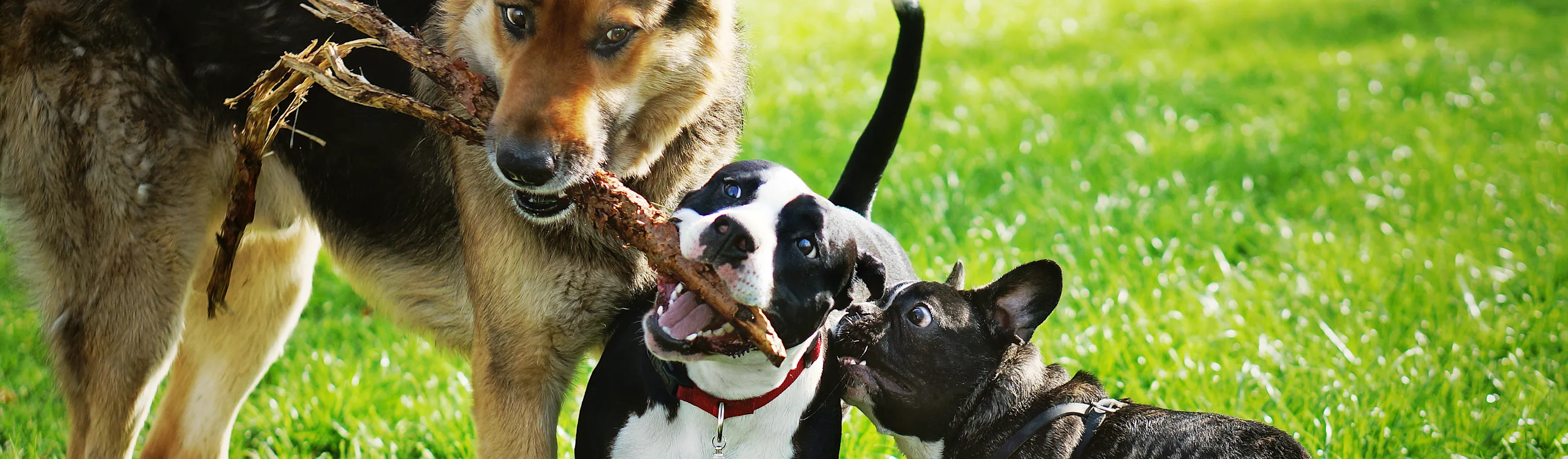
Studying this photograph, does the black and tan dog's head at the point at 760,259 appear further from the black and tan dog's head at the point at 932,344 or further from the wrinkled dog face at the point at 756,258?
the black and tan dog's head at the point at 932,344

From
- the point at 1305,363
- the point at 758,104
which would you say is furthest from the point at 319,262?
the point at 1305,363

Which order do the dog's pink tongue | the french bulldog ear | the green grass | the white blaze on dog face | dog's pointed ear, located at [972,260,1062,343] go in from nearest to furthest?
the white blaze on dog face < the dog's pink tongue < the french bulldog ear < dog's pointed ear, located at [972,260,1062,343] < the green grass

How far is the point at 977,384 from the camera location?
3.20 meters

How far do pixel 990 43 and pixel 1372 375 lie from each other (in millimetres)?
7320

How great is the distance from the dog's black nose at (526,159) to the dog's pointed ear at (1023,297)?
130 cm

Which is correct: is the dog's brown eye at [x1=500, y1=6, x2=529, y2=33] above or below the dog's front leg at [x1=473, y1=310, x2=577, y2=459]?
above

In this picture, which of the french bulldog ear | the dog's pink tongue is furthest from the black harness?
the dog's pink tongue

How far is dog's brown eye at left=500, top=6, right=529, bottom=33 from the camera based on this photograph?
2639 mm

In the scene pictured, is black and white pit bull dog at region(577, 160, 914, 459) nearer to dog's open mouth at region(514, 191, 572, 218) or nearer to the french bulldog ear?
the french bulldog ear

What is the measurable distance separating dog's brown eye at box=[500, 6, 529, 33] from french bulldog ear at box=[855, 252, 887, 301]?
989mm

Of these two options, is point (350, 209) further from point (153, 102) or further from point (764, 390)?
point (764, 390)

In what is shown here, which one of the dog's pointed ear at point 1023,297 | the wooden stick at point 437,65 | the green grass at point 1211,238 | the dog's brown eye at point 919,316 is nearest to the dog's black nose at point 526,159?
the wooden stick at point 437,65

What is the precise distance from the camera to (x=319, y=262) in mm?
5703

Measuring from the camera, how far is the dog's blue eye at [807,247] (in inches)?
110
